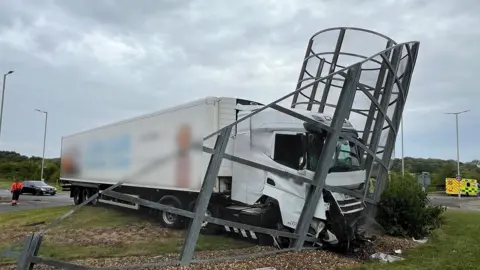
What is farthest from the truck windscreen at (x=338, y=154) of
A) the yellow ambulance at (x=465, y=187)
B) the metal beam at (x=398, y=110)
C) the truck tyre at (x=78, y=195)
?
the yellow ambulance at (x=465, y=187)

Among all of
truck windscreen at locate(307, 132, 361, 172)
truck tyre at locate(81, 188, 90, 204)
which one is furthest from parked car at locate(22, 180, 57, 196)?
truck windscreen at locate(307, 132, 361, 172)

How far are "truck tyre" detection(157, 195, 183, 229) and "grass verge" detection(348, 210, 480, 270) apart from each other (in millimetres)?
3620

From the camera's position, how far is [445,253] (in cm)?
931

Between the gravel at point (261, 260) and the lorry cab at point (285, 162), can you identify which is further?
the lorry cab at point (285, 162)

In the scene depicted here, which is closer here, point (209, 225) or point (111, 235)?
point (209, 225)

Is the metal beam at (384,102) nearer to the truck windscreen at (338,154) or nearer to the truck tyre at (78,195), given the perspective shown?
the truck windscreen at (338,154)

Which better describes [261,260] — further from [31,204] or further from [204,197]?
[31,204]

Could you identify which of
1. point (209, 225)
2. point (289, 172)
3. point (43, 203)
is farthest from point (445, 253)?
point (43, 203)

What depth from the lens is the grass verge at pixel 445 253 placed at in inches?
309

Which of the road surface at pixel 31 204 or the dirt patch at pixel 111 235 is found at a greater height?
the dirt patch at pixel 111 235

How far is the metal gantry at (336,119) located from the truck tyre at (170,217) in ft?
2.54

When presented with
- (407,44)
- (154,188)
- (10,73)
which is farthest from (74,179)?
(10,73)

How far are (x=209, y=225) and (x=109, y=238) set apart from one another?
274cm

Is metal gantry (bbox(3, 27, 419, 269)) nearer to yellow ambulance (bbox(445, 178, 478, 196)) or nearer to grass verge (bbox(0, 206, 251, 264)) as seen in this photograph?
grass verge (bbox(0, 206, 251, 264))
